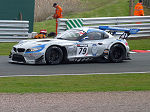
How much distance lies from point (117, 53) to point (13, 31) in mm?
6965

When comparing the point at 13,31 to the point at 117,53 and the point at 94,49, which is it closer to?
the point at 94,49

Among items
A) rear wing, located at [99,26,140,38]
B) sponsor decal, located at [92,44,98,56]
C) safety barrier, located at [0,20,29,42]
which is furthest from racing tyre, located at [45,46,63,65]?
Answer: safety barrier, located at [0,20,29,42]

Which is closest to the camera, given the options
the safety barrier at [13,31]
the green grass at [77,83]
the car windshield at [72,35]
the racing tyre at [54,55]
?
the green grass at [77,83]

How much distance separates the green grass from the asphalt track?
0.82 meters

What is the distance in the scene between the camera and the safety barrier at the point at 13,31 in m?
19.8

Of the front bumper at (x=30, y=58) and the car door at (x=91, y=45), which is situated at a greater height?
the car door at (x=91, y=45)

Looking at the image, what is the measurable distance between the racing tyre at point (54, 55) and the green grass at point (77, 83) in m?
2.27

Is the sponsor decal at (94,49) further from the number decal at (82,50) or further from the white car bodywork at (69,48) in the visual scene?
the number decal at (82,50)

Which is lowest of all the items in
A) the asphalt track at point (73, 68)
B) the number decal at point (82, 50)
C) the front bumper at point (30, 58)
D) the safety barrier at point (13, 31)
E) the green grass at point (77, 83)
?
the green grass at point (77, 83)

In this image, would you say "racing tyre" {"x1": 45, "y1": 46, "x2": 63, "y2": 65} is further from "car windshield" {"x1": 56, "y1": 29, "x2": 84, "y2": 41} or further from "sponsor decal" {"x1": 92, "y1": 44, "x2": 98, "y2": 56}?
"sponsor decal" {"x1": 92, "y1": 44, "x2": 98, "y2": 56}

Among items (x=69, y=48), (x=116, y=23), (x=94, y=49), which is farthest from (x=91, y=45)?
(x=116, y=23)

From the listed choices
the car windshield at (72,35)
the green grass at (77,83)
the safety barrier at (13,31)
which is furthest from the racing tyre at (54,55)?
the safety barrier at (13,31)

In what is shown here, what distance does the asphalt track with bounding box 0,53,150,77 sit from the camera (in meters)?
12.2

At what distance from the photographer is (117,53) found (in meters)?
14.7
